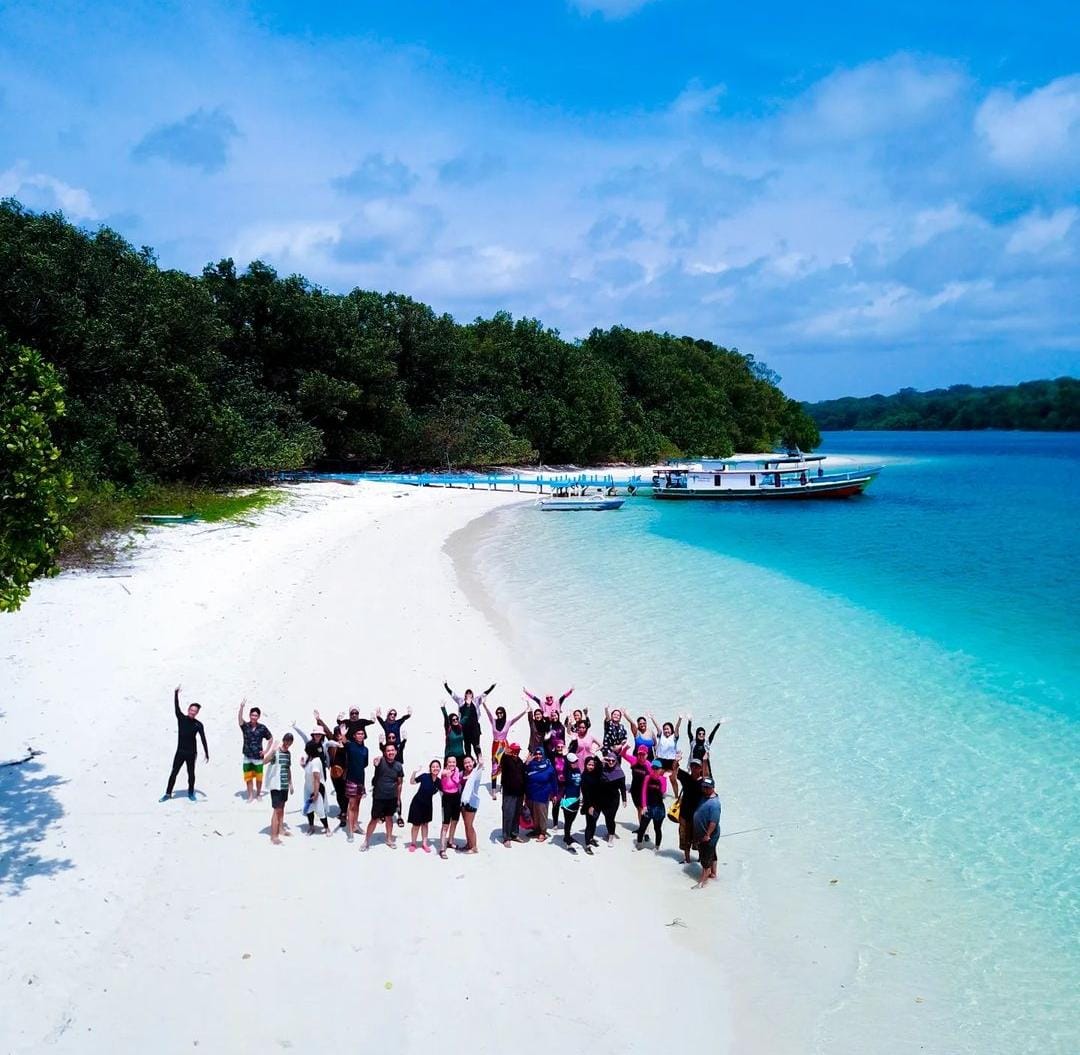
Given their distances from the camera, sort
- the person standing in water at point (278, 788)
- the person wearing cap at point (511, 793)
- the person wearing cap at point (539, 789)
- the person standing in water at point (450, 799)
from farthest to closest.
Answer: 1. the person wearing cap at point (539, 789)
2. the person wearing cap at point (511, 793)
3. the person standing in water at point (278, 788)
4. the person standing in water at point (450, 799)

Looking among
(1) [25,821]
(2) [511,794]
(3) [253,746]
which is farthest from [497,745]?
(1) [25,821]

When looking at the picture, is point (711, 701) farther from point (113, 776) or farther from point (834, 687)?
point (113, 776)

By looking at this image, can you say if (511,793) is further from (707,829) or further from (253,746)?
(253,746)

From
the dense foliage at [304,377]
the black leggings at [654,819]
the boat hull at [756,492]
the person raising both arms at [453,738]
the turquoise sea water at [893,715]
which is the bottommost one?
the turquoise sea water at [893,715]

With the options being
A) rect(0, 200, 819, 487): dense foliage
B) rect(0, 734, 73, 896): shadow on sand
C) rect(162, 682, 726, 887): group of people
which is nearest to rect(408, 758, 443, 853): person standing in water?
rect(162, 682, 726, 887): group of people

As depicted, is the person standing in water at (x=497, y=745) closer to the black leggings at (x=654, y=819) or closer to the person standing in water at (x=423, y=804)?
the person standing in water at (x=423, y=804)

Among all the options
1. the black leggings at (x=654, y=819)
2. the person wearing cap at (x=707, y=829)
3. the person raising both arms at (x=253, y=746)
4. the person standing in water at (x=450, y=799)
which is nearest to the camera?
the person wearing cap at (x=707, y=829)

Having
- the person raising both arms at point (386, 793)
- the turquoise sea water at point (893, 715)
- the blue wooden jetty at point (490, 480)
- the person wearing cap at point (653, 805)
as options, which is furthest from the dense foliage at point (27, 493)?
the blue wooden jetty at point (490, 480)
